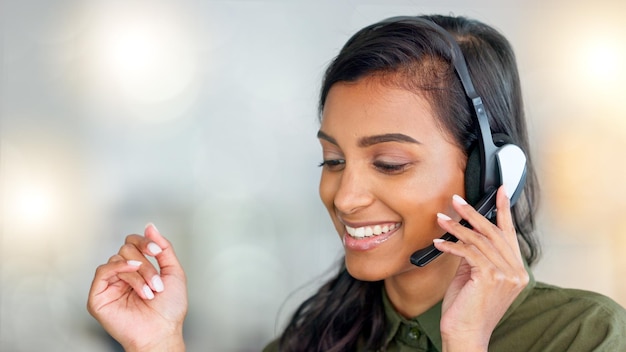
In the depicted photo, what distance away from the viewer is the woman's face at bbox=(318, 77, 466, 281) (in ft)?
4.03

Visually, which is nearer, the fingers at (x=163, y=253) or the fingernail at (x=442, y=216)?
the fingernail at (x=442, y=216)

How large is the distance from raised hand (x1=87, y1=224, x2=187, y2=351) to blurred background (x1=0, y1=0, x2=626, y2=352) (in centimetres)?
61

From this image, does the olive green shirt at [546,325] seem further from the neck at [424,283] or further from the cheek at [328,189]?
the cheek at [328,189]

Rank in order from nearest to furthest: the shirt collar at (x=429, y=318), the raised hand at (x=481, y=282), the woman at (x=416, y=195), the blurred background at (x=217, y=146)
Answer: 1. the raised hand at (x=481, y=282)
2. the woman at (x=416, y=195)
3. the shirt collar at (x=429, y=318)
4. the blurred background at (x=217, y=146)

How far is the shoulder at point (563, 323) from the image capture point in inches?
46.8

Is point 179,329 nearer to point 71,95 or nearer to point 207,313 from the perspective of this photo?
point 207,313

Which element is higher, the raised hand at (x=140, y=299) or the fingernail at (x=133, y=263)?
the fingernail at (x=133, y=263)

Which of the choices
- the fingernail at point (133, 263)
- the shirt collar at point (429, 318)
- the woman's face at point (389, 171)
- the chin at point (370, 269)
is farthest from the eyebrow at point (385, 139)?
the fingernail at point (133, 263)

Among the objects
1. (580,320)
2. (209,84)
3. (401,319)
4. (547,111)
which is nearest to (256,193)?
(209,84)

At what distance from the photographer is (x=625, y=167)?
202cm

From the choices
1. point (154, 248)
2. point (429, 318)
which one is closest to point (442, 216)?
point (429, 318)

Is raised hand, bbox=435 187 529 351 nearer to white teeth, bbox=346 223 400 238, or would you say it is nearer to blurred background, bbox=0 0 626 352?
white teeth, bbox=346 223 400 238

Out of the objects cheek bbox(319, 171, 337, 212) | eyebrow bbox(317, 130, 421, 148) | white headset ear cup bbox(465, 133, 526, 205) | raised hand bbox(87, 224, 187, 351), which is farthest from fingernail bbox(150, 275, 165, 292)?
white headset ear cup bbox(465, 133, 526, 205)

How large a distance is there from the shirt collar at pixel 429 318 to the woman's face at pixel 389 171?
0.45ft
